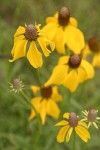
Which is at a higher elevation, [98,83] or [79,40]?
[79,40]

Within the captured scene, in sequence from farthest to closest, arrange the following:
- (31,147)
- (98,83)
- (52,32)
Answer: (98,83) < (31,147) < (52,32)

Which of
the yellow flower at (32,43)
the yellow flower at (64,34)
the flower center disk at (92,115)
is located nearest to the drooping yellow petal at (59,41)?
the yellow flower at (64,34)

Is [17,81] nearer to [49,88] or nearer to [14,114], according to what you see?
[49,88]

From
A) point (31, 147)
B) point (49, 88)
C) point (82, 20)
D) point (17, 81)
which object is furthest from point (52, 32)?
point (82, 20)

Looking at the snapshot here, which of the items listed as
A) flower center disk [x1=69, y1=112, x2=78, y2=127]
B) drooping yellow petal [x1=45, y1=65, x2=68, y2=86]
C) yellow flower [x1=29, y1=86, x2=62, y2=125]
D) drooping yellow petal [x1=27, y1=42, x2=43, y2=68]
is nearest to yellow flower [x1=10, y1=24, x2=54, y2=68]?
drooping yellow petal [x1=27, y1=42, x2=43, y2=68]

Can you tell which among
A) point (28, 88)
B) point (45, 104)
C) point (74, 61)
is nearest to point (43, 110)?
point (45, 104)

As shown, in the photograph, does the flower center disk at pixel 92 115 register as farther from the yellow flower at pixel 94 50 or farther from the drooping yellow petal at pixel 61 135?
the yellow flower at pixel 94 50

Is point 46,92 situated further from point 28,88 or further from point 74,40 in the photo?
point 74,40
